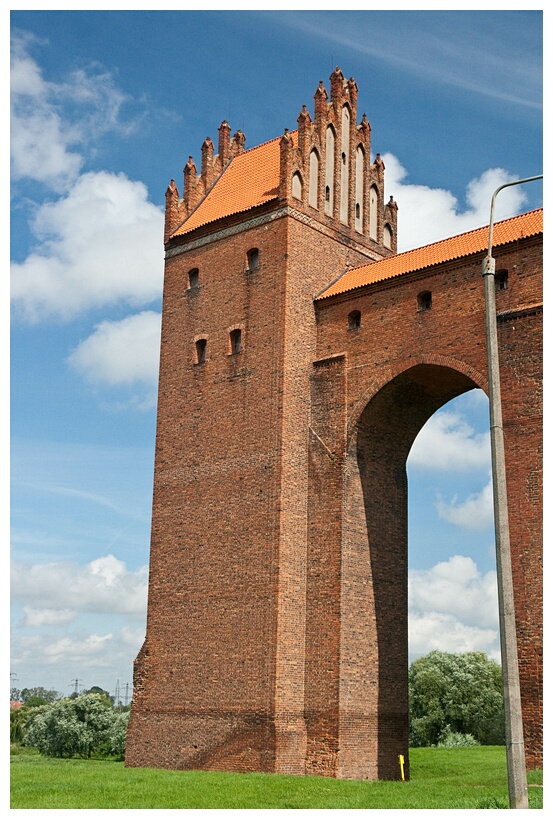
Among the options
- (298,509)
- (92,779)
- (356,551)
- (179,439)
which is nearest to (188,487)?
(179,439)

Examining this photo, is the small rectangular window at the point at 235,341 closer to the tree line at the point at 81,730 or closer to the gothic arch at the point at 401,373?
the gothic arch at the point at 401,373

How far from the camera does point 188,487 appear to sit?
23656 mm

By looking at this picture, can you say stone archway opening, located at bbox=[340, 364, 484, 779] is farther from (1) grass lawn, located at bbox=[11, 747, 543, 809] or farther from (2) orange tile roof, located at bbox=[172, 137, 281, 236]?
(2) orange tile roof, located at bbox=[172, 137, 281, 236]

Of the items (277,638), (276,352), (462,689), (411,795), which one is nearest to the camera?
(411,795)

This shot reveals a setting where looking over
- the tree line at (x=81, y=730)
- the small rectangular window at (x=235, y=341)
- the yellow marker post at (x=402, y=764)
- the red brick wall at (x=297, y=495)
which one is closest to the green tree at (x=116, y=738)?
the tree line at (x=81, y=730)

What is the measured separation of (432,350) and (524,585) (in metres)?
5.55

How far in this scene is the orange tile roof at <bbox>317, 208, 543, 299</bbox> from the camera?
792 inches

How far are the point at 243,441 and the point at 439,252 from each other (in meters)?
6.21

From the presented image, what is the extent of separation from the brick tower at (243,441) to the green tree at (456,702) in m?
27.8

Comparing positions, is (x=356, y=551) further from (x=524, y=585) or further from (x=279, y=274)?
(x=279, y=274)

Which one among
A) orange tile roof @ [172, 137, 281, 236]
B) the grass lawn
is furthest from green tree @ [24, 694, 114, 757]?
orange tile roof @ [172, 137, 281, 236]

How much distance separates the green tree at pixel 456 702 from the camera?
46.9m

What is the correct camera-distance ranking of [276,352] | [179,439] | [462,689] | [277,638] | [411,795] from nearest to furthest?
1. [411,795]
2. [277,638]
3. [276,352]
4. [179,439]
5. [462,689]

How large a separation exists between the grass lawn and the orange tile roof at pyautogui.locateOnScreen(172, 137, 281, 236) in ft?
44.3
